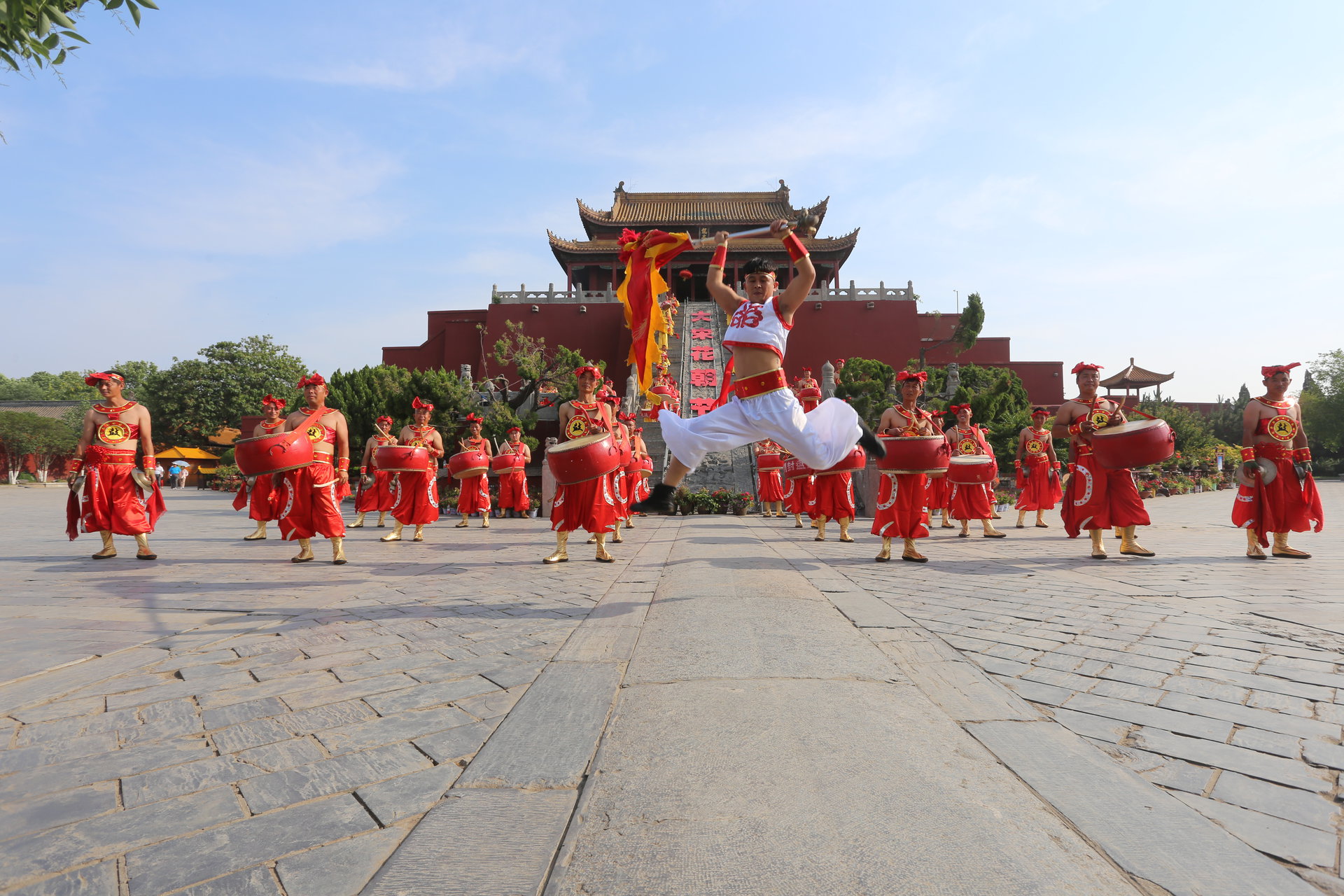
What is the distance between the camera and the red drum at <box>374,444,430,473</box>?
10.3 meters

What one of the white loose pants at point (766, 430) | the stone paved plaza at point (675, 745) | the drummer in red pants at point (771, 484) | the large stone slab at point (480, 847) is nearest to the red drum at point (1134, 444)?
the stone paved plaza at point (675, 745)

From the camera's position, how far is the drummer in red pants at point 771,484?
1542 centimetres

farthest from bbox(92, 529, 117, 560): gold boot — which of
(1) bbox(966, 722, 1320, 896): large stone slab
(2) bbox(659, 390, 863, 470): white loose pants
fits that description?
(1) bbox(966, 722, 1320, 896): large stone slab

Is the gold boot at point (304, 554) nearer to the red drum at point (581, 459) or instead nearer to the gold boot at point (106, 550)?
the gold boot at point (106, 550)

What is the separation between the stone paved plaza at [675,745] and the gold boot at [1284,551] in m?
2.91

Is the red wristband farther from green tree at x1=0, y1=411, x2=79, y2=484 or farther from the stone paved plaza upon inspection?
green tree at x1=0, y1=411, x2=79, y2=484

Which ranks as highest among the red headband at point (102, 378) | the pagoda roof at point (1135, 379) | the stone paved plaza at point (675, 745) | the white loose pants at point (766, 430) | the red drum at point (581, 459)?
the pagoda roof at point (1135, 379)

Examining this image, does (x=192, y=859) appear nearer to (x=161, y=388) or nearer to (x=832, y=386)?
(x=832, y=386)

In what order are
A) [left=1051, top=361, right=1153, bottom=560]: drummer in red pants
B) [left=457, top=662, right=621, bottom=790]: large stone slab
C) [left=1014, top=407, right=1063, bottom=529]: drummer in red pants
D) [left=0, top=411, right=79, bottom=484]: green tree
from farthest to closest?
[left=0, top=411, right=79, bottom=484]: green tree, [left=1014, top=407, right=1063, bottom=529]: drummer in red pants, [left=1051, top=361, right=1153, bottom=560]: drummer in red pants, [left=457, top=662, right=621, bottom=790]: large stone slab

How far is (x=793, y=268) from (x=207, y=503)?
21.4 meters

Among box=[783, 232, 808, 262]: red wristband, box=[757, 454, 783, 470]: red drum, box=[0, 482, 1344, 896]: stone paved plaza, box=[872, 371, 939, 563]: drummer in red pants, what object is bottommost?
box=[0, 482, 1344, 896]: stone paved plaza

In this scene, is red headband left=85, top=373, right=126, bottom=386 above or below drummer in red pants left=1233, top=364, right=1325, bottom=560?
above

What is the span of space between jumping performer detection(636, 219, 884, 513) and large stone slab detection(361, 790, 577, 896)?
3135mm

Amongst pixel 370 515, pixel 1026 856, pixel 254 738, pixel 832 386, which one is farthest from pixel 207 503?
pixel 1026 856
